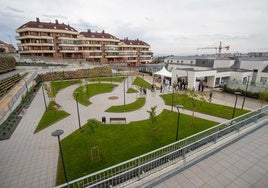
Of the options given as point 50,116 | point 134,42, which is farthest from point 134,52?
point 50,116

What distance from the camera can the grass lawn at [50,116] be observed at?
46.7 ft

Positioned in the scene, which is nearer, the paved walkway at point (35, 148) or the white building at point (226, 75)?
the paved walkway at point (35, 148)

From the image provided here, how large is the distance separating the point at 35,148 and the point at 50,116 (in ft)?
19.8

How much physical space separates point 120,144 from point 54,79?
32.6 meters

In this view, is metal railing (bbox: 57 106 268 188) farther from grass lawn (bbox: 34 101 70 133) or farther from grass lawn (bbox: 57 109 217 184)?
grass lawn (bbox: 34 101 70 133)

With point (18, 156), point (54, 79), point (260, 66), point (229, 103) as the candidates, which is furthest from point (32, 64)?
point (260, 66)

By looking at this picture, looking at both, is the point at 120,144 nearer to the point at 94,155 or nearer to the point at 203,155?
the point at 94,155

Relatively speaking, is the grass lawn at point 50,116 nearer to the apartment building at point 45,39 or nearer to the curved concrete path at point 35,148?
the curved concrete path at point 35,148

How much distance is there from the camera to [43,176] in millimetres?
8172

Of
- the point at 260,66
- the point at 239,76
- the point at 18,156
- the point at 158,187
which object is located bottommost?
the point at 18,156

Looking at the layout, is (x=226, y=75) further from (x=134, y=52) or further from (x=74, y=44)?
(x=74, y=44)

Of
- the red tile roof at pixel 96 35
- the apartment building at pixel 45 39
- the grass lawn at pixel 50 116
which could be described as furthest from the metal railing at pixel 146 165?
the red tile roof at pixel 96 35

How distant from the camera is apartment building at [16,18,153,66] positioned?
51.9 meters

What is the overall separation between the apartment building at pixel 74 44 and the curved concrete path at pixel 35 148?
139ft
